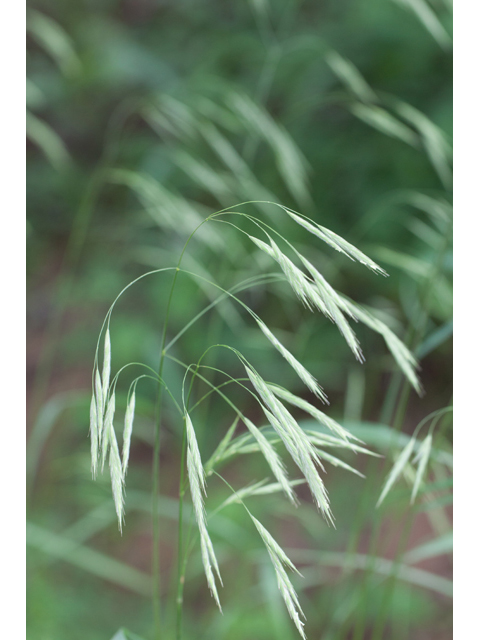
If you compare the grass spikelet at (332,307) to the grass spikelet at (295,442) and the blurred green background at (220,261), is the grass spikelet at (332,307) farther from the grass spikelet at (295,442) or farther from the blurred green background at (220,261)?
the blurred green background at (220,261)

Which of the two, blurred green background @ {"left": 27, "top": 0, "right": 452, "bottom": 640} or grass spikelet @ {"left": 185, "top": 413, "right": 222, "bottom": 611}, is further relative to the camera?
blurred green background @ {"left": 27, "top": 0, "right": 452, "bottom": 640}

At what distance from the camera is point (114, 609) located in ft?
3.17

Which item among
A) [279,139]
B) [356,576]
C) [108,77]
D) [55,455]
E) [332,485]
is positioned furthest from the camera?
[108,77]

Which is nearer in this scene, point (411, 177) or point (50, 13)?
point (411, 177)

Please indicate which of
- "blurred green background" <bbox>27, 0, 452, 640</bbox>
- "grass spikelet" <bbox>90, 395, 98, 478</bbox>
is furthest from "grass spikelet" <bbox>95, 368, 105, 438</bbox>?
"blurred green background" <bbox>27, 0, 452, 640</bbox>

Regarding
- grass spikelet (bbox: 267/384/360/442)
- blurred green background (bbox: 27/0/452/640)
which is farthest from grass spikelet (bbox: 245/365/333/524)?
blurred green background (bbox: 27/0/452/640)

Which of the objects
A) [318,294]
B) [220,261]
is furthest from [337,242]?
[220,261]

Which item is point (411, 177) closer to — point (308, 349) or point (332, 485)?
point (308, 349)

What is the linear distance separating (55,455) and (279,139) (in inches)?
29.2

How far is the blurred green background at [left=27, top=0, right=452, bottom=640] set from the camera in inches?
33.3

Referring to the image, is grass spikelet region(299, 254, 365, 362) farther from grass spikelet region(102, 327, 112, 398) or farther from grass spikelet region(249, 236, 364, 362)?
grass spikelet region(102, 327, 112, 398)

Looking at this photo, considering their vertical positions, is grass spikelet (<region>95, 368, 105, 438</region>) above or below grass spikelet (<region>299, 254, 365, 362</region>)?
below

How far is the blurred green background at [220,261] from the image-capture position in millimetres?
847

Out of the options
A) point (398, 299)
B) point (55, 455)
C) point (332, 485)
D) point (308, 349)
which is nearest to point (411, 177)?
point (398, 299)
